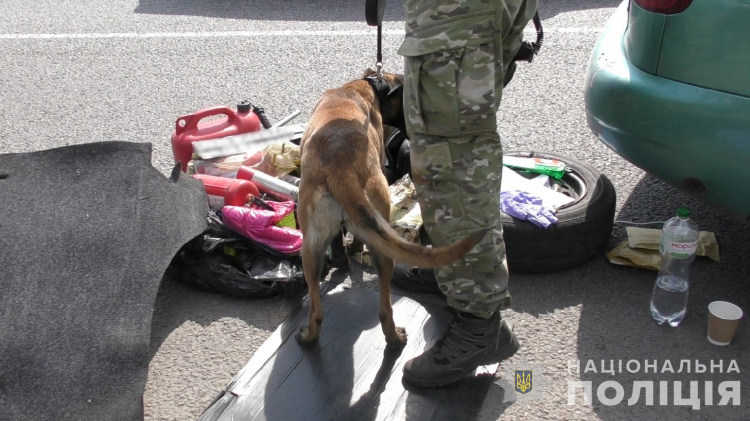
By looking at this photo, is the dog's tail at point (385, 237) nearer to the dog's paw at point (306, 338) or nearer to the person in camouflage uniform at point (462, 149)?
the person in camouflage uniform at point (462, 149)

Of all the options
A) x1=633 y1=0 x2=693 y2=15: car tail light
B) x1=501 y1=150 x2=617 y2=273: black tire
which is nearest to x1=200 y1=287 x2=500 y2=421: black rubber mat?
x1=501 y1=150 x2=617 y2=273: black tire

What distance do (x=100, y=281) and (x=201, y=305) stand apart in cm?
53

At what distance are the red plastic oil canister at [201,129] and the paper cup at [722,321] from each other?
2.85 metres

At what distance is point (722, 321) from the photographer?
119 inches

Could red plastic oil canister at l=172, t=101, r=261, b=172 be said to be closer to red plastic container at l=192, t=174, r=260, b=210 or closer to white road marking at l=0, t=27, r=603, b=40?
red plastic container at l=192, t=174, r=260, b=210

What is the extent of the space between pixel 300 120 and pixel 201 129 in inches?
43.4

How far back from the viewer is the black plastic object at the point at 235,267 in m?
3.49

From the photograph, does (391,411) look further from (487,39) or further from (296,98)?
(296,98)

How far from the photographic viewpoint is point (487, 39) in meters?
2.55

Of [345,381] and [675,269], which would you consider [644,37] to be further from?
[345,381]

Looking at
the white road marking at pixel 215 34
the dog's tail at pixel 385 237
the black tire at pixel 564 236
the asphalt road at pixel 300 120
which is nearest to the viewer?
the dog's tail at pixel 385 237

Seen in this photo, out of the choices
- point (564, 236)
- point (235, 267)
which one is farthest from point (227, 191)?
point (564, 236)

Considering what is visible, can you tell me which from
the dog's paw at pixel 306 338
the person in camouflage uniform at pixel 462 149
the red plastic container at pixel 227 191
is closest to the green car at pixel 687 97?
the person in camouflage uniform at pixel 462 149

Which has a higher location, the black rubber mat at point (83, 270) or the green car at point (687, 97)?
the green car at point (687, 97)
